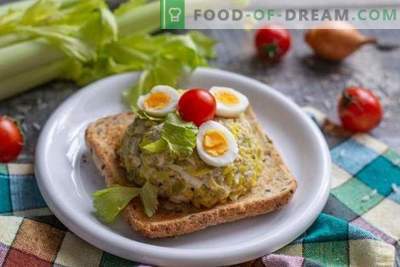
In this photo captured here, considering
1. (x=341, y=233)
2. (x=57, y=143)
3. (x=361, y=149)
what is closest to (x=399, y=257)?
(x=341, y=233)

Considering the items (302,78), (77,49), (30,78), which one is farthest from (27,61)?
(302,78)

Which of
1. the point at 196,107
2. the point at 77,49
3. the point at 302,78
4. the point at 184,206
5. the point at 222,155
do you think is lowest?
the point at 302,78

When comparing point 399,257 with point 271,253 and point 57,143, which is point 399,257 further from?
point 57,143

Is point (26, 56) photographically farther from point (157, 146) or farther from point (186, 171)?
point (186, 171)

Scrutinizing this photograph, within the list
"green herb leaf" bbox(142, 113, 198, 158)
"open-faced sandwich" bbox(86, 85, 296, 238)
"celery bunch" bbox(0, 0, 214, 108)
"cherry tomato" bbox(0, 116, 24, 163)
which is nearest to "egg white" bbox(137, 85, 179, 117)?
"open-faced sandwich" bbox(86, 85, 296, 238)

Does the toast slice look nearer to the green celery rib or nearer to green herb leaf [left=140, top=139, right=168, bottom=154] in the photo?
green herb leaf [left=140, top=139, right=168, bottom=154]
